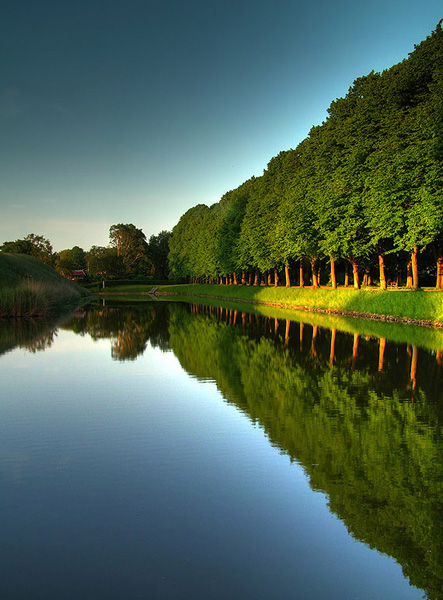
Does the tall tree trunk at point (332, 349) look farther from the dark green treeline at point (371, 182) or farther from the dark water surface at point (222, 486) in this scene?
the dark green treeline at point (371, 182)

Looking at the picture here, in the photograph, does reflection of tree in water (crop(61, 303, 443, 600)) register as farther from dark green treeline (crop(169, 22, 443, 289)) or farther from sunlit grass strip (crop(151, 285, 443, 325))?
dark green treeline (crop(169, 22, 443, 289))

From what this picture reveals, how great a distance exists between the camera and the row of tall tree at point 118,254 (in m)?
113

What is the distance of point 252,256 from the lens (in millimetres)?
59938

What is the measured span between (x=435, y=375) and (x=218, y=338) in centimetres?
1011

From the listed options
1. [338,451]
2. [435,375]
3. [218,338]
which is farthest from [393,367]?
[218,338]

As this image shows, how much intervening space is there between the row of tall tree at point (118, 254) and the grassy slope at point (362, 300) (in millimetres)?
65872

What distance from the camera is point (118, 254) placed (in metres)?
127

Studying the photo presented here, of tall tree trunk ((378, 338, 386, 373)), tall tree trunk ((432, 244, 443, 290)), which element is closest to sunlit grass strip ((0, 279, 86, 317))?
tall tree trunk ((378, 338, 386, 373))

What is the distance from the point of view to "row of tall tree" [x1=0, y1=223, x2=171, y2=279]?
11288cm

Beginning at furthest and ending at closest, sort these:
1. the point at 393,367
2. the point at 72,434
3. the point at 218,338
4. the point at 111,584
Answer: the point at 218,338 → the point at 393,367 → the point at 72,434 → the point at 111,584

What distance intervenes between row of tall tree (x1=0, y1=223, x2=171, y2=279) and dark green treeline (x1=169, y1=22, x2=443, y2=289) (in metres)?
68.7

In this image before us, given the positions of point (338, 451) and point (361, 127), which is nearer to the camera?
point (338, 451)

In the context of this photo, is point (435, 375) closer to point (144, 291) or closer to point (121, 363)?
point (121, 363)

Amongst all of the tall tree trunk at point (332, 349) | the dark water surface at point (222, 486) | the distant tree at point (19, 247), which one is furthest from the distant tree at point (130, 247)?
the dark water surface at point (222, 486)
